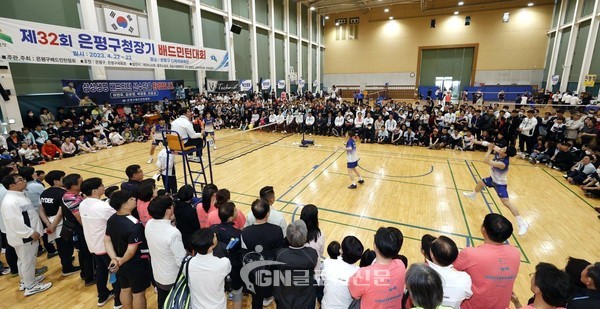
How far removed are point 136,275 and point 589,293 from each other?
3848 mm

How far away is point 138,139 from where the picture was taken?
13.7m

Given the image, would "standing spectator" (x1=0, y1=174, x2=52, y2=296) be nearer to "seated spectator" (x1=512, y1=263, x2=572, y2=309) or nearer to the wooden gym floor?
the wooden gym floor

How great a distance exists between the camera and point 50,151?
34.3 feet

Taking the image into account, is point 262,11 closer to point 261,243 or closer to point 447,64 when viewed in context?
point 447,64

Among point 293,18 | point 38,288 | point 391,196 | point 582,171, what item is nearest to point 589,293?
point 391,196

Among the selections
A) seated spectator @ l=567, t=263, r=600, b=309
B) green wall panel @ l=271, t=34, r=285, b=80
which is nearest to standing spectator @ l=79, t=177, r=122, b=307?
seated spectator @ l=567, t=263, r=600, b=309

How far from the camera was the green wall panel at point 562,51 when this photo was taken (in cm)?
2145

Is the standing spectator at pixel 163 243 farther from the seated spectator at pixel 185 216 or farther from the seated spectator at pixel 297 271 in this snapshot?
the seated spectator at pixel 297 271

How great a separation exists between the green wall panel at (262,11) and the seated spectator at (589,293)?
24925 mm

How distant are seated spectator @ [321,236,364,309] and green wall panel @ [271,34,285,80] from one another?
24.5 metres

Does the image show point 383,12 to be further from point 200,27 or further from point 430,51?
point 200,27

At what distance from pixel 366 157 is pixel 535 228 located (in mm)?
5798

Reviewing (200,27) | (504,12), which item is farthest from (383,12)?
(200,27)

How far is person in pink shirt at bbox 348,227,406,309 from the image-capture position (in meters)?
2.14
